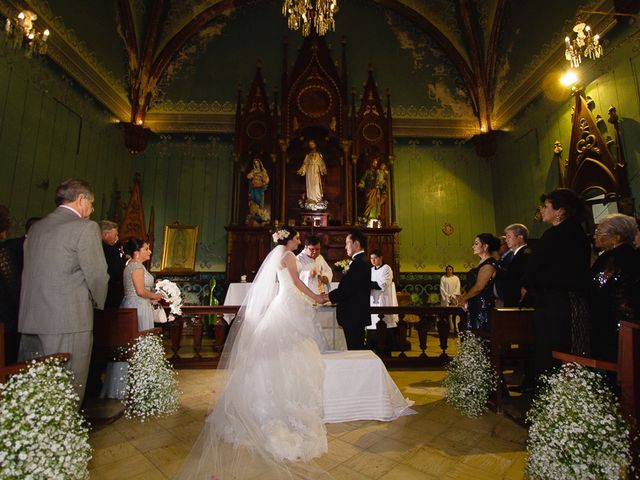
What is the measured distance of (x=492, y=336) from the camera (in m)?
3.47

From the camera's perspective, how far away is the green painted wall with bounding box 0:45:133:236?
5.89 m

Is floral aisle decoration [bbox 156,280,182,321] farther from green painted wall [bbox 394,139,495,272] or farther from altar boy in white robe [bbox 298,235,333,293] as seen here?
green painted wall [bbox 394,139,495,272]

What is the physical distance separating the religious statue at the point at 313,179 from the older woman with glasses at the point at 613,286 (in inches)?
274

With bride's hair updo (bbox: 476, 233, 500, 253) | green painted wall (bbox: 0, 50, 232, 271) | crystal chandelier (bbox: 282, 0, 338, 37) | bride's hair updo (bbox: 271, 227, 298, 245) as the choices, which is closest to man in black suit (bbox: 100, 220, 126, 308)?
bride's hair updo (bbox: 271, 227, 298, 245)

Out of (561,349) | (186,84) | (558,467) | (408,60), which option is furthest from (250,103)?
(558,467)

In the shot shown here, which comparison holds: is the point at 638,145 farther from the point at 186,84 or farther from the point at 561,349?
the point at 186,84

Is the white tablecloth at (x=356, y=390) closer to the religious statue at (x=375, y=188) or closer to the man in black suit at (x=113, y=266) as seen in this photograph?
the man in black suit at (x=113, y=266)

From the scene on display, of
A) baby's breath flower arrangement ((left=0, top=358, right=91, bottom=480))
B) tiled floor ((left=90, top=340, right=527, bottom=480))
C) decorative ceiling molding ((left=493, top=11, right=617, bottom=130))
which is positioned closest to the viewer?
baby's breath flower arrangement ((left=0, top=358, right=91, bottom=480))

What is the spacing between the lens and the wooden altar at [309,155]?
9016 mm

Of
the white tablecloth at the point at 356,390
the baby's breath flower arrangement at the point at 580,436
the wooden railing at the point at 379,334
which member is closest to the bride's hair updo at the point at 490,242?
the wooden railing at the point at 379,334

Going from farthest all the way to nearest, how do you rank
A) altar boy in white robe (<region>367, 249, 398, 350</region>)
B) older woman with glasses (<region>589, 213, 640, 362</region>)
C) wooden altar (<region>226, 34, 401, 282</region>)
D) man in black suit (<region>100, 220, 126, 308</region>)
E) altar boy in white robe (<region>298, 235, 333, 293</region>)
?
wooden altar (<region>226, 34, 401, 282</region>) < altar boy in white robe (<region>367, 249, 398, 350</region>) < altar boy in white robe (<region>298, 235, 333, 293</region>) < man in black suit (<region>100, 220, 126, 308</region>) < older woman with glasses (<region>589, 213, 640, 362</region>)

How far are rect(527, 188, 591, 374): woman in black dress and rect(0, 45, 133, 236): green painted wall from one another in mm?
7510

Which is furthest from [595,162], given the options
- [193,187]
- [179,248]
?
[179,248]

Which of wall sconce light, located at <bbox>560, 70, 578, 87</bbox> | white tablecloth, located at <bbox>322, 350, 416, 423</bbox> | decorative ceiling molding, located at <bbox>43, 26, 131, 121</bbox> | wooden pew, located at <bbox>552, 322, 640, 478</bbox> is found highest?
decorative ceiling molding, located at <bbox>43, 26, 131, 121</bbox>
